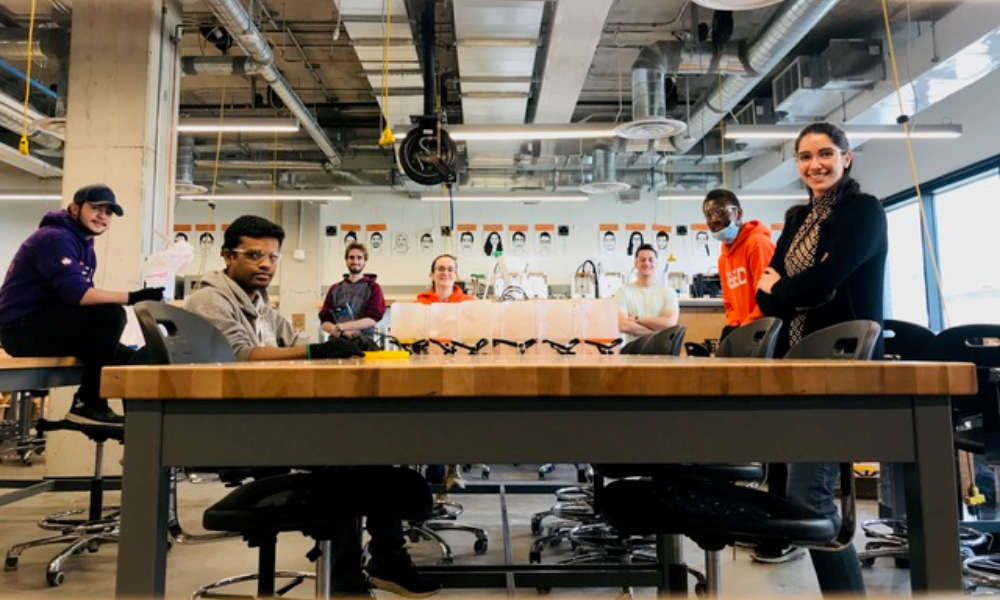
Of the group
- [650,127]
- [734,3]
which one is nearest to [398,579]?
[734,3]

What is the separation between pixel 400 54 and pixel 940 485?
5.23 meters

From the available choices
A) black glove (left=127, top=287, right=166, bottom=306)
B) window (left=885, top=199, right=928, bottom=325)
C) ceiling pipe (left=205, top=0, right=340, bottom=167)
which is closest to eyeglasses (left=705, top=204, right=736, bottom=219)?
black glove (left=127, top=287, right=166, bottom=306)

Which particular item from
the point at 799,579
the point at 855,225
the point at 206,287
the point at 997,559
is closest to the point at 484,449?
the point at 855,225

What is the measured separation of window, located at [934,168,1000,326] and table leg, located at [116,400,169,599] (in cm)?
691

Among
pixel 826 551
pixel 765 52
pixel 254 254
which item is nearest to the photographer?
pixel 826 551

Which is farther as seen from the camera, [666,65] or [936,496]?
[666,65]

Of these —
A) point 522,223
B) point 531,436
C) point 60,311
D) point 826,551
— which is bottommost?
point 826,551

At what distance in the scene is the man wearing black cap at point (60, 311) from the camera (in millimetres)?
2516

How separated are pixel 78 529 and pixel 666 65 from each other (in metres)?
5.36

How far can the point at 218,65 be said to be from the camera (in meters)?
5.27

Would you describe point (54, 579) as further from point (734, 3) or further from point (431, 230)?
point (431, 230)

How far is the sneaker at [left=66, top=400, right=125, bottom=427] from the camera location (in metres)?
2.42

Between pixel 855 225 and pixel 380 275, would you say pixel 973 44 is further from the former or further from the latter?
pixel 380 275

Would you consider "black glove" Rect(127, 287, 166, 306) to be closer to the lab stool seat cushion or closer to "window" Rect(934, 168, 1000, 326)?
the lab stool seat cushion
